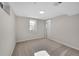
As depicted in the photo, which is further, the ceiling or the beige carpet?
the beige carpet

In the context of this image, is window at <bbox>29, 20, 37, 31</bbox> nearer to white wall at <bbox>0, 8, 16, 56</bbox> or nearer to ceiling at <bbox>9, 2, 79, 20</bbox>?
ceiling at <bbox>9, 2, 79, 20</bbox>

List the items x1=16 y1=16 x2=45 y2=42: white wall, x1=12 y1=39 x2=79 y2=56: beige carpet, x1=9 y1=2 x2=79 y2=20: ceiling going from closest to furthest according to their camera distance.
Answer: x1=16 y1=16 x2=45 y2=42: white wall < x1=9 y1=2 x2=79 y2=20: ceiling < x1=12 y1=39 x2=79 y2=56: beige carpet

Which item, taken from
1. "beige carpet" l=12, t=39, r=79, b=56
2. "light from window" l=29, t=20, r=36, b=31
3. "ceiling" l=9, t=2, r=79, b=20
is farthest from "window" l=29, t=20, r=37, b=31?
"beige carpet" l=12, t=39, r=79, b=56

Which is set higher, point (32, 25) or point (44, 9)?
point (44, 9)

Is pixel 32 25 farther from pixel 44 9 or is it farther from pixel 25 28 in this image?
pixel 44 9

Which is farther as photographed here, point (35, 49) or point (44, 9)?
point (35, 49)

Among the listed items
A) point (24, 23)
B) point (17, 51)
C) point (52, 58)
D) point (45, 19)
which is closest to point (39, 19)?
point (45, 19)

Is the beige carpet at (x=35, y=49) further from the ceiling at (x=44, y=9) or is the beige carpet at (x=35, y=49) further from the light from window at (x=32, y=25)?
the ceiling at (x=44, y=9)

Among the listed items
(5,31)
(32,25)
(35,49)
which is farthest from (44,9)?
(35,49)

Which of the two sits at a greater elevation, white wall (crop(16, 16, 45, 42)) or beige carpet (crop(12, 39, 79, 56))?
white wall (crop(16, 16, 45, 42))

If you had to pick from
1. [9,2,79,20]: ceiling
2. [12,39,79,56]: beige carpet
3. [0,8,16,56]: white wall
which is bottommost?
[12,39,79,56]: beige carpet

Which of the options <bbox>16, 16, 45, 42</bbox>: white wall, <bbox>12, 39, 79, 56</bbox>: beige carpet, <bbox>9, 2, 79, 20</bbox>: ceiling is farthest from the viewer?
<bbox>12, 39, 79, 56</bbox>: beige carpet

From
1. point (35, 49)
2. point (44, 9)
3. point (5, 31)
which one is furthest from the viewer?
point (35, 49)

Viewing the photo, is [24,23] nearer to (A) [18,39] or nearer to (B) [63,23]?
(A) [18,39]
